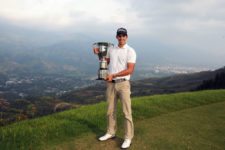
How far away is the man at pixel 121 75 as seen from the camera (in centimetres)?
910

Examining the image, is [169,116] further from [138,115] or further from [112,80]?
[112,80]

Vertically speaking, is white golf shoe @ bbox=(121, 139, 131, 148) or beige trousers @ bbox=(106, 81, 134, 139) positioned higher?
beige trousers @ bbox=(106, 81, 134, 139)

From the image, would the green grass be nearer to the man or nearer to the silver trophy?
the man

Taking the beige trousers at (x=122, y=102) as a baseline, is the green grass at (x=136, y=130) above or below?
below

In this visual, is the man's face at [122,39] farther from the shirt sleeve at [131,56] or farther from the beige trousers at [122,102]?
the beige trousers at [122,102]

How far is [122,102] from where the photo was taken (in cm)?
959

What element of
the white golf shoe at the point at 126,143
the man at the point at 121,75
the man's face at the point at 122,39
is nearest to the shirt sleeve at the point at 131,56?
the man at the point at 121,75

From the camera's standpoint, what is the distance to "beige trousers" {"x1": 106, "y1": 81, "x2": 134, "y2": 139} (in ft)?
31.1

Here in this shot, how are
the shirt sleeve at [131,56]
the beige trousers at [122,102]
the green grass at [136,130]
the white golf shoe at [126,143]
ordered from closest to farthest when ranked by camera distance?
1. the shirt sleeve at [131,56]
2. the beige trousers at [122,102]
3. the white golf shoe at [126,143]
4. the green grass at [136,130]

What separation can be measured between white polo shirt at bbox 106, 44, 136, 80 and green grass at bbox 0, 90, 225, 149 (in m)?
2.58

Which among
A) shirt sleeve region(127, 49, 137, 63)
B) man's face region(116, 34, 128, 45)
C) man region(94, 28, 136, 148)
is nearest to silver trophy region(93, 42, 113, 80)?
man region(94, 28, 136, 148)

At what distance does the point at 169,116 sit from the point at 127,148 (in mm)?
6131

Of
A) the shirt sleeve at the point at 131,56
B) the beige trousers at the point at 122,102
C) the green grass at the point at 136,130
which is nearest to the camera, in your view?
the shirt sleeve at the point at 131,56

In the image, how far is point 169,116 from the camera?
1529cm
